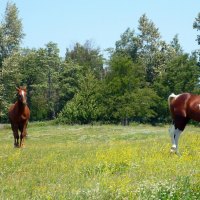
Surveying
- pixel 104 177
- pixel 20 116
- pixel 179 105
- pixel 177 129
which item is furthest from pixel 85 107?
pixel 104 177

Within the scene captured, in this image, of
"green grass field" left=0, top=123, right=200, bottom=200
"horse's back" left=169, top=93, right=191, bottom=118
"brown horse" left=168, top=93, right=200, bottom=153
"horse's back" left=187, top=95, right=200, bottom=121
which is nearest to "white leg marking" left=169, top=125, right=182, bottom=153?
"brown horse" left=168, top=93, right=200, bottom=153

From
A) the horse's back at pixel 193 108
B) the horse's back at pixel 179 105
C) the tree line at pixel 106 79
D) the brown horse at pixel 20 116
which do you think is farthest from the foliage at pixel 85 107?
the horse's back at pixel 193 108

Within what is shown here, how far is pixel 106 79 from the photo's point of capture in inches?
2418

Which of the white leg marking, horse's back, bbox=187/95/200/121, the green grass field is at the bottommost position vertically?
the green grass field

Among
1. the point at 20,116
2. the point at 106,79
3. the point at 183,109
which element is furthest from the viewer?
the point at 106,79

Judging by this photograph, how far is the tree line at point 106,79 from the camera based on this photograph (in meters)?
60.1

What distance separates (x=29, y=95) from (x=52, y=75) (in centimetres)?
532

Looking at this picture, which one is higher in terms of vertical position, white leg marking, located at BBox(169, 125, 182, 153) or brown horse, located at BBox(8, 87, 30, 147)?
brown horse, located at BBox(8, 87, 30, 147)

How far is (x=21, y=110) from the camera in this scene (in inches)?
840

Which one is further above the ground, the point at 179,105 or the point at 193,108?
the point at 179,105

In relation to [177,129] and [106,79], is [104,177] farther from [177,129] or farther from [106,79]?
[106,79]

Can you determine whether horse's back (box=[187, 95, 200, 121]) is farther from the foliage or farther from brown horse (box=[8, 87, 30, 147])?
the foliage

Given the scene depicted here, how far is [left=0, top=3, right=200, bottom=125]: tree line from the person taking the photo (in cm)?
6006

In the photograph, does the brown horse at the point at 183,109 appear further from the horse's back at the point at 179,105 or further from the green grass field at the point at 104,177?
the green grass field at the point at 104,177
